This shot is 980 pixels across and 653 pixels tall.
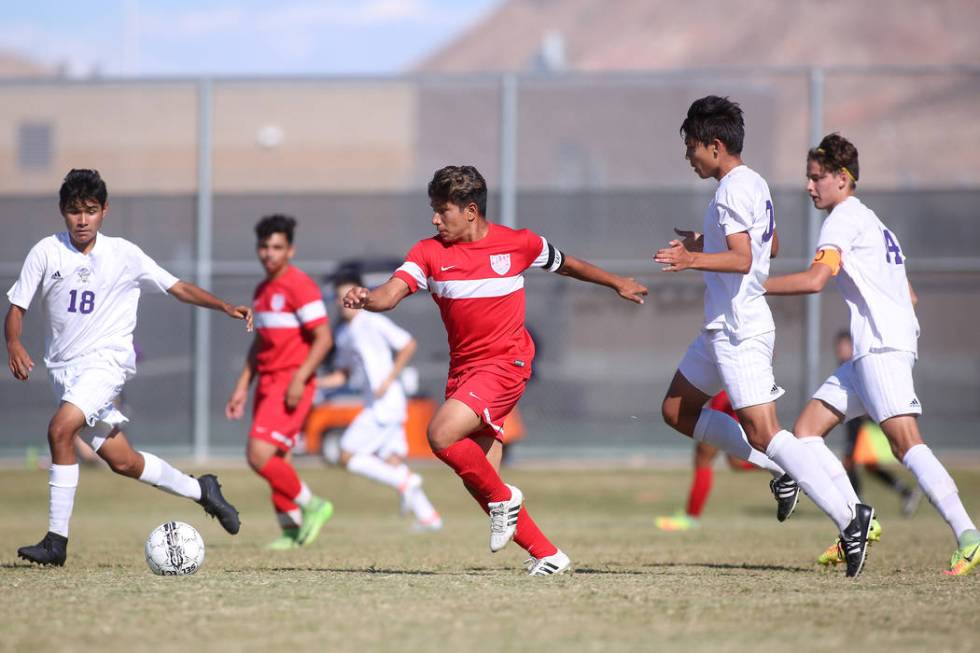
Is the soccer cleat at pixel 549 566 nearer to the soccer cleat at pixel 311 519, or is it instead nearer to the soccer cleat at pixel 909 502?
the soccer cleat at pixel 311 519

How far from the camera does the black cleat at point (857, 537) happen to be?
20.9 ft

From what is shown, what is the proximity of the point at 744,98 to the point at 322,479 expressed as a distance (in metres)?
30.2

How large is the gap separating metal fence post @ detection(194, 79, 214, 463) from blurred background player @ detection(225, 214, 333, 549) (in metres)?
7.49

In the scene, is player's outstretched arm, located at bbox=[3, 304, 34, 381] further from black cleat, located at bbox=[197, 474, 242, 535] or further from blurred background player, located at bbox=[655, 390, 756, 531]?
blurred background player, located at bbox=[655, 390, 756, 531]

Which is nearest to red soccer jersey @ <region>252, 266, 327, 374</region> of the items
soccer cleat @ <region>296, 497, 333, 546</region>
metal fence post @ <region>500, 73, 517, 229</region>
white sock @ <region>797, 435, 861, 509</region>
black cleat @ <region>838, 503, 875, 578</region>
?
soccer cleat @ <region>296, 497, 333, 546</region>

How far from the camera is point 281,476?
935 centimetres

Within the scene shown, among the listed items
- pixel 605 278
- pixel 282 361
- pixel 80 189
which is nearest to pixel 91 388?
pixel 80 189

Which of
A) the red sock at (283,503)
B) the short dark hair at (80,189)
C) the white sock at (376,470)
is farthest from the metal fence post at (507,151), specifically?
the short dark hair at (80,189)

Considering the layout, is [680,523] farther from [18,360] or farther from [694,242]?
[18,360]

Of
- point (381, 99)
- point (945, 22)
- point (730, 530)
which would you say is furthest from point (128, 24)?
point (945, 22)

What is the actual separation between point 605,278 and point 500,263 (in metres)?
0.54

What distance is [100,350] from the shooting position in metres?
7.38

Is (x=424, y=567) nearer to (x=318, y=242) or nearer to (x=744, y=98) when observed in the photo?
(x=318, y=242)

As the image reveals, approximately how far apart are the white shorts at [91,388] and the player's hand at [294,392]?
72.9 inches
